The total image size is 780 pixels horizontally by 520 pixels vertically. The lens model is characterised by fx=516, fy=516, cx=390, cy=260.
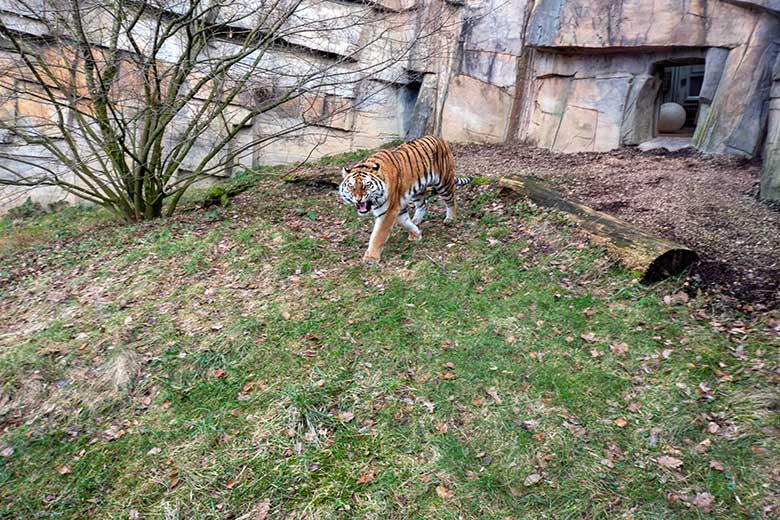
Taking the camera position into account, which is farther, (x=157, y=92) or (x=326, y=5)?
(x=326, y=5)

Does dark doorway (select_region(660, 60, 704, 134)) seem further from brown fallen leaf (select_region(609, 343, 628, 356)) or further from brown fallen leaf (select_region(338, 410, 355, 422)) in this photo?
brown fallen leaf (select_region(338, 410, 355, 422))

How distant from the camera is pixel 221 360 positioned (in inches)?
175

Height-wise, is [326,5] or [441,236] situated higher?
[326,5]

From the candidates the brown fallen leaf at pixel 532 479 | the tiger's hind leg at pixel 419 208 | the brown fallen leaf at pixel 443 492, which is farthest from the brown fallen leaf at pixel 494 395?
the tiger's hind leg at pixel 419 208

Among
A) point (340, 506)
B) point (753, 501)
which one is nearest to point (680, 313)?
point (753, 501)

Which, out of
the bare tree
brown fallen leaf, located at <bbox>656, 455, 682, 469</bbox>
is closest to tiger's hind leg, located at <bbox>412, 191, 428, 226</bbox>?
the bare tree

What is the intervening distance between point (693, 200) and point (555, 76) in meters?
5.31

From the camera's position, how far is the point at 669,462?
3211 millimetres

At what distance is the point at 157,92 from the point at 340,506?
642 centimetres

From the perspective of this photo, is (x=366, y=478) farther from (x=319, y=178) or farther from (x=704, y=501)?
(x=319, y=178)

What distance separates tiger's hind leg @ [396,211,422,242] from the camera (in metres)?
6.19

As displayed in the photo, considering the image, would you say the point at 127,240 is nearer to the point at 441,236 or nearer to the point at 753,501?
the point at 441,236

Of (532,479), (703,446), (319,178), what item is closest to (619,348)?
(703,446)

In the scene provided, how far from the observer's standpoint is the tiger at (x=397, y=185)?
548cm
